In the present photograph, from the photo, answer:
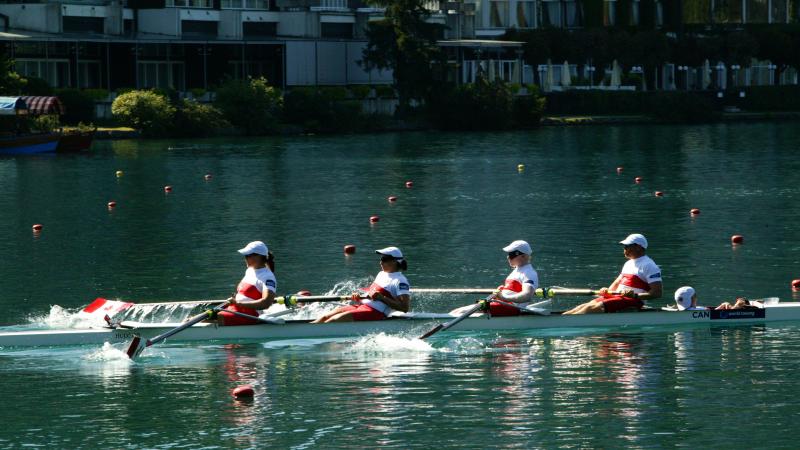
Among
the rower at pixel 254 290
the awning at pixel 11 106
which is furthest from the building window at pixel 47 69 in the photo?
the rower at pixel 254 290

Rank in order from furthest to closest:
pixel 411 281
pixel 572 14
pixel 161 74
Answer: pixel 572 14 → pixel 161 74 → pixel 411 281

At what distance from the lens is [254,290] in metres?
25.9

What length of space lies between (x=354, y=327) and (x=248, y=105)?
A: 67.8 metres

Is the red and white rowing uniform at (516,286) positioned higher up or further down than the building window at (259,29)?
further down

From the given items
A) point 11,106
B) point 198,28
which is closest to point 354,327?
point 11,106

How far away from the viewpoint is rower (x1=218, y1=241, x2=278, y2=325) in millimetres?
25656

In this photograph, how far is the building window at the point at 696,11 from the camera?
5241 inches

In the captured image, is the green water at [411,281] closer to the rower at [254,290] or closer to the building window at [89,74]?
the rower at [254,290]

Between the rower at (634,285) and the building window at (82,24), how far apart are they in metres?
77.3

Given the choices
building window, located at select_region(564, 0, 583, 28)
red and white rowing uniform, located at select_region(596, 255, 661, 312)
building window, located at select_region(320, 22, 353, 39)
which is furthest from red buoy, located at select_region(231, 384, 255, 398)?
building window, located at select_region(564, 0, 583, 28)

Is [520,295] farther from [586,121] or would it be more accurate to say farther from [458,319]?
[586,121]

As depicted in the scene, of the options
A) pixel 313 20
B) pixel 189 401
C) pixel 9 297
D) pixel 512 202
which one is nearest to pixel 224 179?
pixel 512 202

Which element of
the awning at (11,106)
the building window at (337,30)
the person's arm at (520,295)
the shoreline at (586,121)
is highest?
the building window at (337,30)

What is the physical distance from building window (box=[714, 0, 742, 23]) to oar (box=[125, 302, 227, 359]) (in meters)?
115
